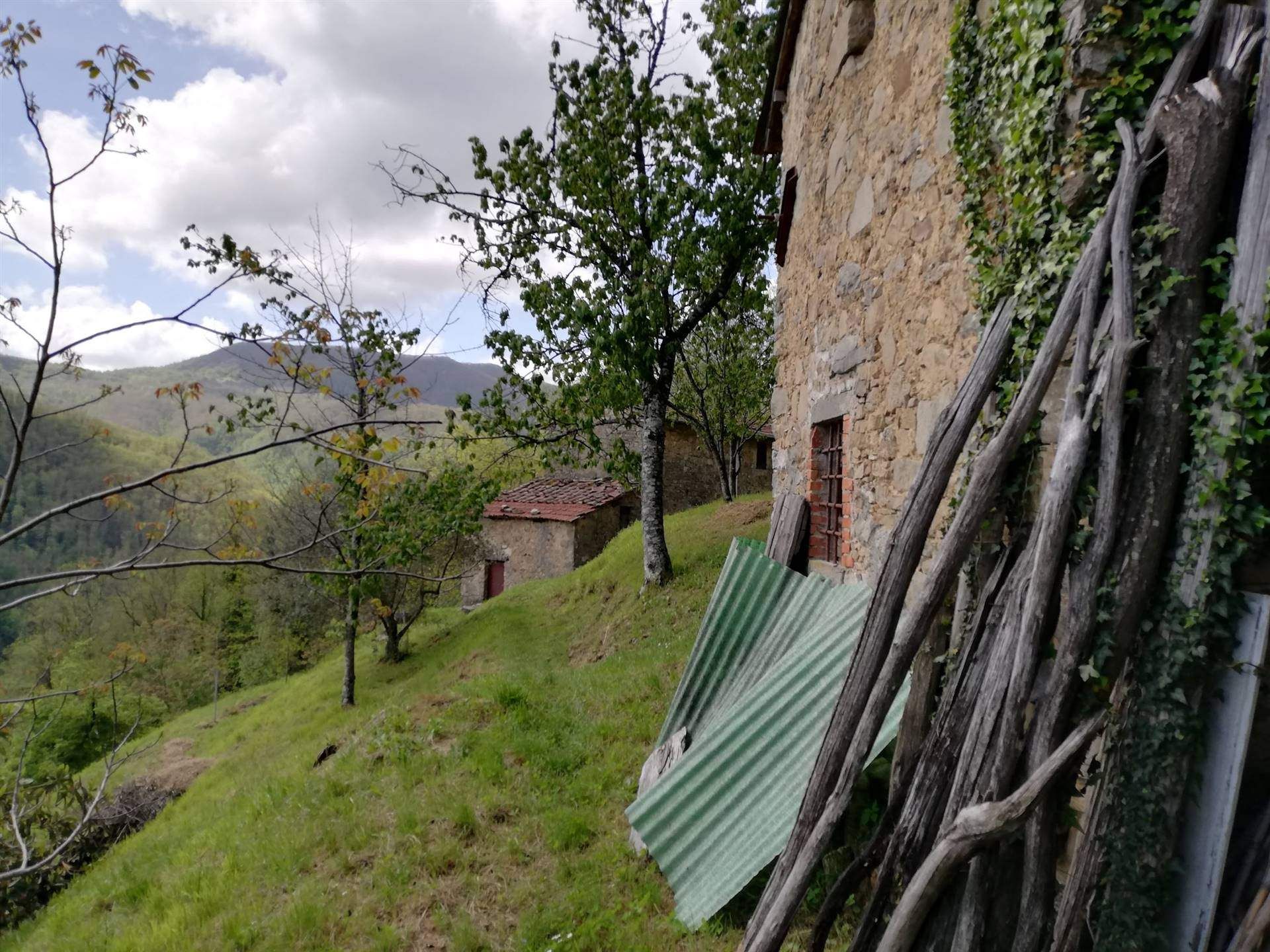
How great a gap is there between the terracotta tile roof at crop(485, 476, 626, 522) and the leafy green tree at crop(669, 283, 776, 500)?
337 cm

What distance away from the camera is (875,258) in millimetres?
3752

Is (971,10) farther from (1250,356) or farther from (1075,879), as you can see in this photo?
(1075,879)

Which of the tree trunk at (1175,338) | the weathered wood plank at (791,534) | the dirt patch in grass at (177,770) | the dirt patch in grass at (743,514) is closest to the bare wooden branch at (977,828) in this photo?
the tree trunk at (1175,338)

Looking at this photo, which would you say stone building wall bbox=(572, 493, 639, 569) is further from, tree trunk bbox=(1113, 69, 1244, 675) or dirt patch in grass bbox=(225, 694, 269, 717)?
tree trunk bbox=(1113, 69, 1244, 675)

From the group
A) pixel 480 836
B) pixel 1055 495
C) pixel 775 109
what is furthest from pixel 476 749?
pixel 775 109

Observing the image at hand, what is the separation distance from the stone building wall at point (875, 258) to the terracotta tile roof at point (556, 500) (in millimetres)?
13147

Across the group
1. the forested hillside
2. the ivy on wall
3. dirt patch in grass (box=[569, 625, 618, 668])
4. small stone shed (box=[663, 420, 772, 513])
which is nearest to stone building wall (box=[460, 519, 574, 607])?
the forested hillside

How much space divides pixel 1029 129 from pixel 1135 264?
64 cm

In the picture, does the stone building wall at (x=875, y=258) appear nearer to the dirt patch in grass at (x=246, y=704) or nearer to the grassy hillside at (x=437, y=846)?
the grassy hillside at (x=437, y=846)

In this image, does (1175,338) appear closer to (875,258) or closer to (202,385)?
(875,258)

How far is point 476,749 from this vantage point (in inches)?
214

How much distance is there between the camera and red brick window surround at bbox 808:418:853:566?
189 inches

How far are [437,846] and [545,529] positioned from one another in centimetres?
1448

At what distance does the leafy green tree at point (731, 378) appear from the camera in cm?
1706
